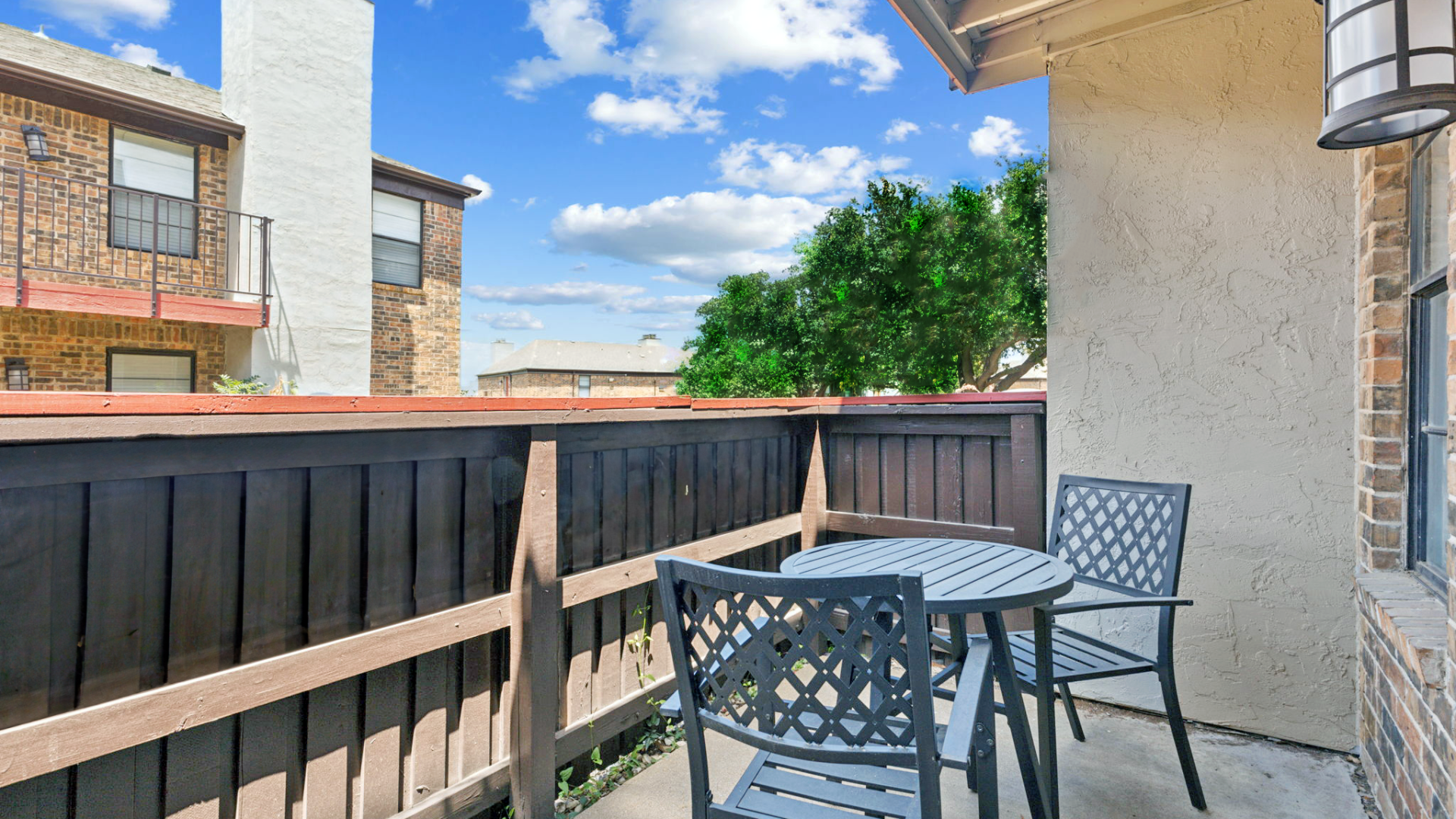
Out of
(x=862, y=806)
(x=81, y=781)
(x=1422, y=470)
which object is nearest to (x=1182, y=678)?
(x=1422, y=470)

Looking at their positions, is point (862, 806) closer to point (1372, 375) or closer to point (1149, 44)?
point (1372, 375)

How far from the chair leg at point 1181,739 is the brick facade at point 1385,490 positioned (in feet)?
1.39

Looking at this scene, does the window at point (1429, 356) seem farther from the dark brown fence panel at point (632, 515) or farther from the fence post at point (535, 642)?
the fence post at point (535, 642)

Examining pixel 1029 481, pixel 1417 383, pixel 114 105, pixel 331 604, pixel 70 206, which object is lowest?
pixel 331 604

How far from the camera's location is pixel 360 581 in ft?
5.56

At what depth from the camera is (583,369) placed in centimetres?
2953

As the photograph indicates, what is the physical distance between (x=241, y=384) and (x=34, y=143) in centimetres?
296

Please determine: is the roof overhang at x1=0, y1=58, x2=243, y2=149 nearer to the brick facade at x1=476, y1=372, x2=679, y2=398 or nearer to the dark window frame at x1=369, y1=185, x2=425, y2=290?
the dark window frame at x1=369, y1=185, x2=425, y2=290

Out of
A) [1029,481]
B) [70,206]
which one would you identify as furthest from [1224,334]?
[70,206]

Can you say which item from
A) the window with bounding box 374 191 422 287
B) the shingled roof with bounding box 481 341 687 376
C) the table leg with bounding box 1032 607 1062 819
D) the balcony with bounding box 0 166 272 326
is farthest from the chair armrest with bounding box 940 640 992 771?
the shingled roof with bounding box 481 341 687 376

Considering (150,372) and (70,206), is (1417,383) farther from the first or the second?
(150,372)

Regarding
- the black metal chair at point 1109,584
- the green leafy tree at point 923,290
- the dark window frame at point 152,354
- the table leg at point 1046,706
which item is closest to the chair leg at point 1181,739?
the black metal chair at point 1109,584

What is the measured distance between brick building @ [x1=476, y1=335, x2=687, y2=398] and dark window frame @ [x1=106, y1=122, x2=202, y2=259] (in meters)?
18.0

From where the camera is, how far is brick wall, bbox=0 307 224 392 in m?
7.25
